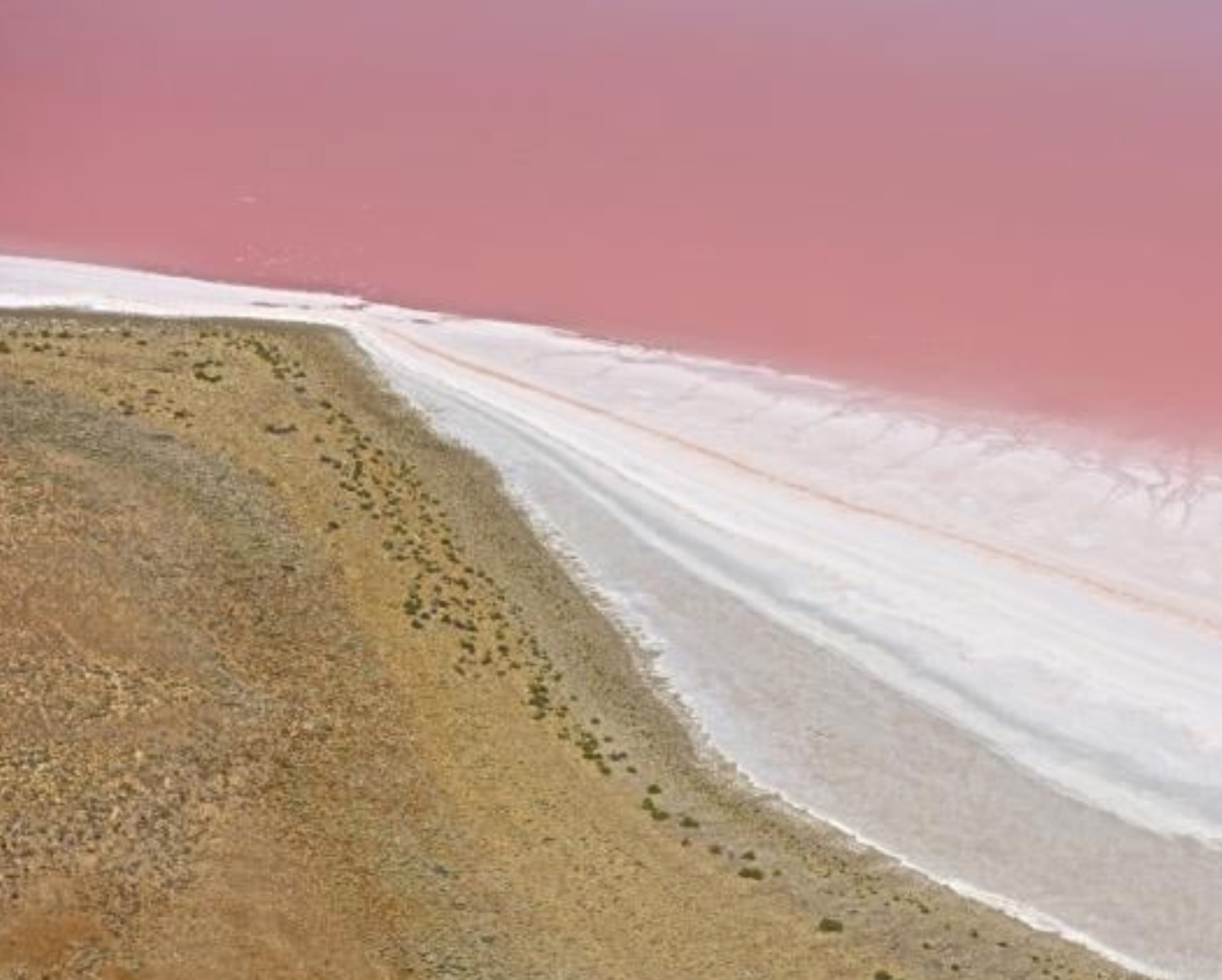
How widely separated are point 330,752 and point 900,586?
18839 millimetres

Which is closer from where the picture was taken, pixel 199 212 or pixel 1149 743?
pixel 1149 743

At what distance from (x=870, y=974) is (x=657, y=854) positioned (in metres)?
5.16

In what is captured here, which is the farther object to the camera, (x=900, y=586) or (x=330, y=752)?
(x=900, y=586)

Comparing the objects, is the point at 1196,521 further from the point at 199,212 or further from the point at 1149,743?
the point at 199,212

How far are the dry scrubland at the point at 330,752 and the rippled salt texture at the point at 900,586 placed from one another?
2.45m

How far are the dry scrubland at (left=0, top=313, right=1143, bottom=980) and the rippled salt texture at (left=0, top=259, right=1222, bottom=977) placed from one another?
8.04 feet

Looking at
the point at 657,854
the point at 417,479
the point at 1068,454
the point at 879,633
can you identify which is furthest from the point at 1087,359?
the point at 657,854

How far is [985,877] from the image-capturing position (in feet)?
121

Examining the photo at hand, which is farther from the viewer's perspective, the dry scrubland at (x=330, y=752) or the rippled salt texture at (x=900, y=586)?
the rippled salt texture at (x=900, y=586)

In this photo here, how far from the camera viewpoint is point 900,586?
47.2 metres

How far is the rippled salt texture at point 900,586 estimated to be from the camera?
38906 mm

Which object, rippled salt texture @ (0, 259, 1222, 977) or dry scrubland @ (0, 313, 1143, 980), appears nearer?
dry scrubland @ (0, 313, 1143, 980)

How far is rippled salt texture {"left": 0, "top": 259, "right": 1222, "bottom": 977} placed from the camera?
128 ft

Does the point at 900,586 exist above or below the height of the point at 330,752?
above
